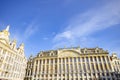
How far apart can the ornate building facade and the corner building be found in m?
8.62

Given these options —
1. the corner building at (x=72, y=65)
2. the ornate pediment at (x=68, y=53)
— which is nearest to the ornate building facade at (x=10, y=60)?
the corner building at (x=72, y=65)

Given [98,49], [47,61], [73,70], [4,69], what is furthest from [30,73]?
[98,49]

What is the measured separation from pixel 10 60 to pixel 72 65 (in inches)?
1320

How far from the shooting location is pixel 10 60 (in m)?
46.2

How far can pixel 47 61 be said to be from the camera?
199ft

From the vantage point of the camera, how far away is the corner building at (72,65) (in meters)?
50.8

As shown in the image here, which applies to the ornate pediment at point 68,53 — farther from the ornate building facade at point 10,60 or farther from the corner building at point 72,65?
the ornate building facade at point 10,60

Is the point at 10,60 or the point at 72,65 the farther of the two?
the point at 72,65

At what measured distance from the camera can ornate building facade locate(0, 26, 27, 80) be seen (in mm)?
41969

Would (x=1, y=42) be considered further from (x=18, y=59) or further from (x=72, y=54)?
(x=72, y=54)

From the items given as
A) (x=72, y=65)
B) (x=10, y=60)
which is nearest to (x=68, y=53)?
(x=72, y=65)

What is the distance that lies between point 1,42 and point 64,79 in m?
37.6

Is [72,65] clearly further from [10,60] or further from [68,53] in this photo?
[10,60]

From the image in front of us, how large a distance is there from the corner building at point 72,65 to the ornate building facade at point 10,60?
862cm
